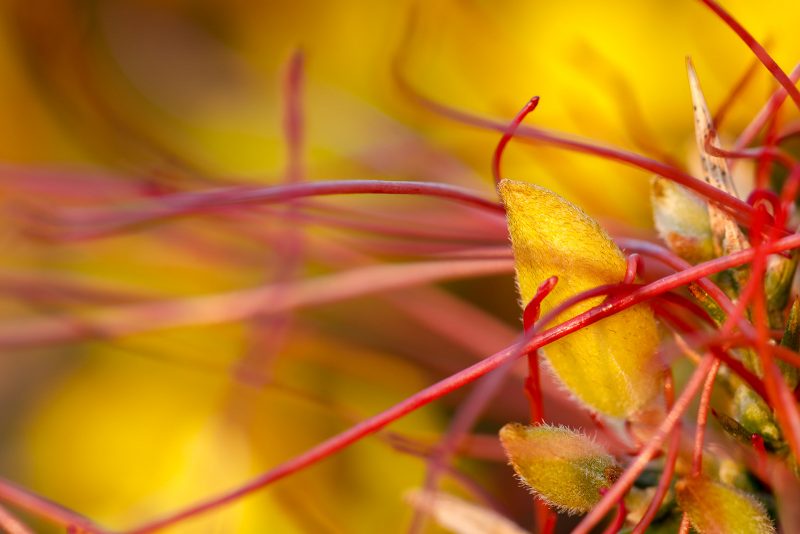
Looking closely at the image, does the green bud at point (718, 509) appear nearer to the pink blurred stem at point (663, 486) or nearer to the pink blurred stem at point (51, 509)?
the pink blurred stem at point (663, 486)

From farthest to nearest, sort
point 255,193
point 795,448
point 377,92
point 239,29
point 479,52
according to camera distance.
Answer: point 239,29 < point 377,92 < point 479,52 < point 255,193 < point 795,448

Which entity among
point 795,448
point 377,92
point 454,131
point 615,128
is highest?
point 377,92

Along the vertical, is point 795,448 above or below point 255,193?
below

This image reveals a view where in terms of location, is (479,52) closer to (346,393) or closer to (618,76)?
(618,76)

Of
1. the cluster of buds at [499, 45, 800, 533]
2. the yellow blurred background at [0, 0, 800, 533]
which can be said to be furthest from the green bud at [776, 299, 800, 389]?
the yellow blurred background at [0, 0, 800, 533]

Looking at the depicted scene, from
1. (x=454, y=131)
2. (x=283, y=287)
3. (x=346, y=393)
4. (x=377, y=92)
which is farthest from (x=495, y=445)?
(x=377, y=92)

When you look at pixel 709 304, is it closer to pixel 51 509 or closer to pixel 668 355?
pixel 668 355

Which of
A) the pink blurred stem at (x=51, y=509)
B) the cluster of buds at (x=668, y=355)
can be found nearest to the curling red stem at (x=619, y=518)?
the cluster of buds at (x=668, y=355)
